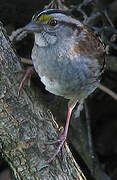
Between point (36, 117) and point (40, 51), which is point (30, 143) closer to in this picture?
point (36, 117)

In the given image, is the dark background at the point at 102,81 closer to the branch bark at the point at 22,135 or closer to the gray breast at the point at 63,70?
the gray breast at the point at 63,70

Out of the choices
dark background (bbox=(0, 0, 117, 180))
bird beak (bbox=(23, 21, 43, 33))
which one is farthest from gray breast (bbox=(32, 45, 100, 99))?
dark background (bbox=(0, 0, 117, 180))

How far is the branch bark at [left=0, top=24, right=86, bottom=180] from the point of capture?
2.23 m

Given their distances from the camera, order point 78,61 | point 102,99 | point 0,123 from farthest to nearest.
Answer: point 102,99 → point 78,61 → point 0,123

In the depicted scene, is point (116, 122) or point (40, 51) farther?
point (116, 122)

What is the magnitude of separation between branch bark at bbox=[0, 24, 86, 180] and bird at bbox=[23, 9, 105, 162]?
0.09 m

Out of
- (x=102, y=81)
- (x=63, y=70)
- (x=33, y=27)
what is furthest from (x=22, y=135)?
(x=102, y=81)

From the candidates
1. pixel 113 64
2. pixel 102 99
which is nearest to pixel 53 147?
pixel 113 64

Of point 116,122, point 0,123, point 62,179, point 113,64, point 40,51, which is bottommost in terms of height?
point 116,122

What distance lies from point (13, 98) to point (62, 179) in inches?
21.5

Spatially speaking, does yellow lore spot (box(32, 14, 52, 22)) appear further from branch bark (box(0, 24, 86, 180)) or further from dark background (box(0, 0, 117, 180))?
dark background (box(0, 0, 117, 180))

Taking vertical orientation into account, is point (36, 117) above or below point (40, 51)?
below

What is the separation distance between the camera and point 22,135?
225 cm

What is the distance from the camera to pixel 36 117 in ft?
7.66
